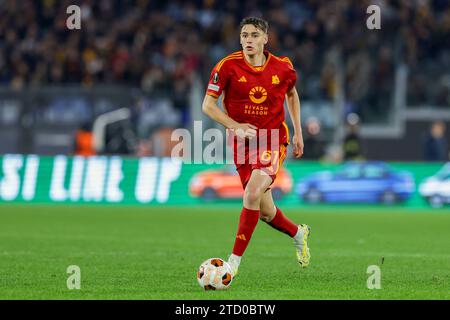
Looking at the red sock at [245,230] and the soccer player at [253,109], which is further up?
the soccer player at [253,109]

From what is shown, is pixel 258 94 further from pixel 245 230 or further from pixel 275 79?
pixel 245 230

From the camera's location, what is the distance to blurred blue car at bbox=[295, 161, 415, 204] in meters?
24.1

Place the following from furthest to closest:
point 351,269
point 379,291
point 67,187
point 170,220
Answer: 1. point 67,187
2. point 170,220
3. point 351,269
4. point 379,291

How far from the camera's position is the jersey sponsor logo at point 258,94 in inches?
391

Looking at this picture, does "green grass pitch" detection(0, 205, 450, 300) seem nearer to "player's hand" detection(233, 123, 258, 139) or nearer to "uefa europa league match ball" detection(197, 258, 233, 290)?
"uefa europa league match ball" detection(197, 258, 233, 290)

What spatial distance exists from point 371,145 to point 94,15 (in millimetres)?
8638

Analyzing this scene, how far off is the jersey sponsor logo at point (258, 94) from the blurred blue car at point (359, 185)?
14.2m

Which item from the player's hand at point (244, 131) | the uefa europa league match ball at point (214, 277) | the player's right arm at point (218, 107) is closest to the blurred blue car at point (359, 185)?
the player's right arm at point (218, 107)

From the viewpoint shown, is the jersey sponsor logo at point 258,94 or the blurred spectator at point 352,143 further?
the blurred spectator at point 352,143

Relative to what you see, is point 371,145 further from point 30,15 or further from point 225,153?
point 30,15

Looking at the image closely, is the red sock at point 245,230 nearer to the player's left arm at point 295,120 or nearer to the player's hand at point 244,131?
the player's hand at point 244,131

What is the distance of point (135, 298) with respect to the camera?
821cm

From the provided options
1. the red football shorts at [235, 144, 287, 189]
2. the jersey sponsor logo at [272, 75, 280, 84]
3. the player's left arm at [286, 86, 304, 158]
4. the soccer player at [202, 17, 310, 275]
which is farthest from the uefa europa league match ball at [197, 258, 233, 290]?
the jersey sponsor logo at [272, 75, 280, 84]

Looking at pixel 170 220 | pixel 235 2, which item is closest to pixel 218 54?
pixel 235 2
